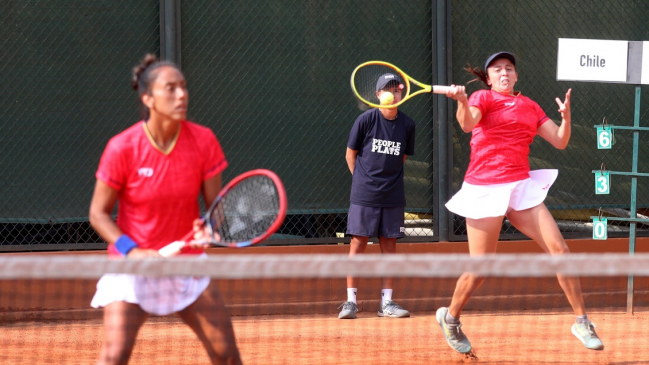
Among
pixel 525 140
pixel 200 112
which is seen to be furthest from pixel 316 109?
pixel 525 140

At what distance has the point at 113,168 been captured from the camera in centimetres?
292

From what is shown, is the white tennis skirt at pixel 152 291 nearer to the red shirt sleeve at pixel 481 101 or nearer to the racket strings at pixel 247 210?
the racket strings at pixel 247 210

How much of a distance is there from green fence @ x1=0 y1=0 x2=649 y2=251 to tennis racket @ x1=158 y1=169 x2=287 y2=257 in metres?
3.45

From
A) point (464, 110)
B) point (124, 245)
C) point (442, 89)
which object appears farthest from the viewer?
point (464, 110)

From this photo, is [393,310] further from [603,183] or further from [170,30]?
[170,30]

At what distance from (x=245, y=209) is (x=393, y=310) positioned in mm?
3221

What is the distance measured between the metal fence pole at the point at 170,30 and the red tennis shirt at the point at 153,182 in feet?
11.2

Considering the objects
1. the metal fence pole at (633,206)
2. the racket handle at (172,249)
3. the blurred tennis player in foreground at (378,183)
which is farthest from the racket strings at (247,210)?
the metal fence pole at (633,206)

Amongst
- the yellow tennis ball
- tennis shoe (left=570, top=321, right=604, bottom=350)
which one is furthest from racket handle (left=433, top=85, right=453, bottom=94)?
tennis shoe (left=570, top=321, right=604, bottom=350)

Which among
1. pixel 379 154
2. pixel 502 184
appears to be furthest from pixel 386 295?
pixel 502 184

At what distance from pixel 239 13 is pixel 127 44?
884mm

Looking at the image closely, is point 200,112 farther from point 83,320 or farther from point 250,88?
point 83,320

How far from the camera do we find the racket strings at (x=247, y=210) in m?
3.06

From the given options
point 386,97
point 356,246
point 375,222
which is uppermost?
point 386,97
